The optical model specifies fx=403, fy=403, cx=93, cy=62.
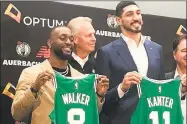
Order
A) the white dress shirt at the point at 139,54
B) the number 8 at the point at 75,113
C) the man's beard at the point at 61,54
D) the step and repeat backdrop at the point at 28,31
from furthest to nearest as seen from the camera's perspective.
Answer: the step and repeat backdrop at the point at 28,31 < the white dress shirt at the point at 139,54 < the man's beard at the point at 61,54 < the number 8 at the point at 75,113

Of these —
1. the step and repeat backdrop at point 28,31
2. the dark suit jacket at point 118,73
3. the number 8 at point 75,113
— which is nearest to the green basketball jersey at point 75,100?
the number 8 at point 75,113

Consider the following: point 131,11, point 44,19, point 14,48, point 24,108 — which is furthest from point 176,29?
point 24,108

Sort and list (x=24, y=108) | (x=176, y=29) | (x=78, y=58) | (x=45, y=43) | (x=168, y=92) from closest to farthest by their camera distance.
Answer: (x=24, y=108) < (x=168, y=92) < (x=78, y=58) < (x=45, y=43) < (x=176, y=29)

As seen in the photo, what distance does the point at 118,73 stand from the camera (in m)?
2.00

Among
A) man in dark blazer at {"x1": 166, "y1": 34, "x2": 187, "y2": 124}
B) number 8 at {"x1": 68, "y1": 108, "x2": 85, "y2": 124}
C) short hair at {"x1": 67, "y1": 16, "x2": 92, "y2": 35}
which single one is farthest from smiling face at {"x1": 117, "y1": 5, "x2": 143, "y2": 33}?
number 8 at {"x1": 68, "y1": 108, "x2": 85, "y2": 124}

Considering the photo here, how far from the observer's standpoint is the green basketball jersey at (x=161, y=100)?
1.89 m

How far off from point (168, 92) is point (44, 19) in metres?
0.82

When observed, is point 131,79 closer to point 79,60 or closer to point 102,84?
point 102,84

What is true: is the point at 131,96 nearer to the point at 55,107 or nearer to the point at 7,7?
the point at 55,107

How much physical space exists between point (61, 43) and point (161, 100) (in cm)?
55

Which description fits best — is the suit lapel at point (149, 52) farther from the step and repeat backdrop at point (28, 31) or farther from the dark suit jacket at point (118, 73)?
the step and repeat backdrop at point (28, 31)

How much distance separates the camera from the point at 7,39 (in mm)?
2186

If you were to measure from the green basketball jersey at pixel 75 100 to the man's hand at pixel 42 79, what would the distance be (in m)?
0.08

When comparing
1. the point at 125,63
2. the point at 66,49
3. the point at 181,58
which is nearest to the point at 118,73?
the point at 125,63
